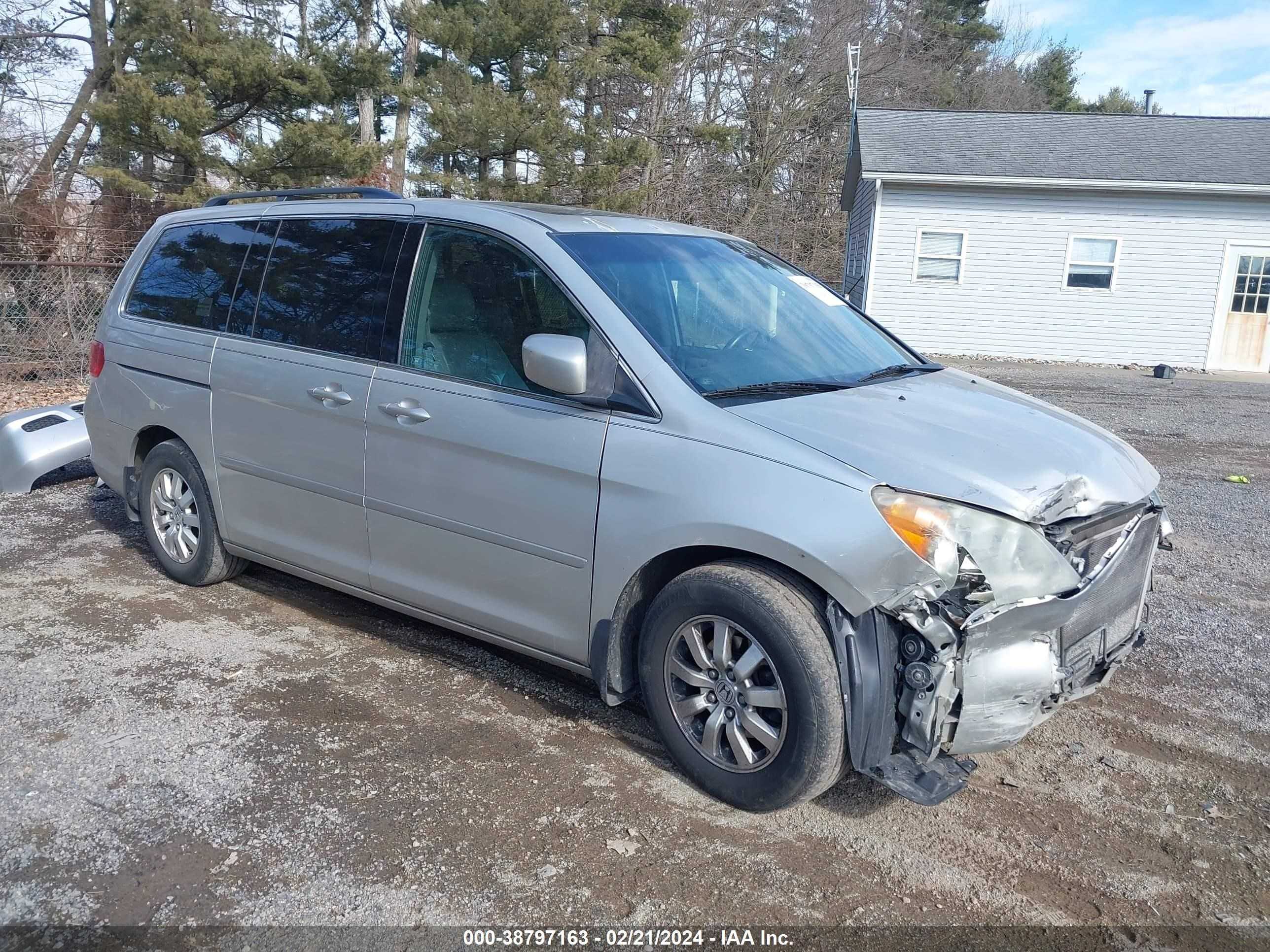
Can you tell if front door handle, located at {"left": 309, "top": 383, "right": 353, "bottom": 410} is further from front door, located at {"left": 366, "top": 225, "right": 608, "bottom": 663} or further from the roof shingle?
the roof shingle

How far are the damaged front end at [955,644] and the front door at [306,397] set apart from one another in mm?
2290

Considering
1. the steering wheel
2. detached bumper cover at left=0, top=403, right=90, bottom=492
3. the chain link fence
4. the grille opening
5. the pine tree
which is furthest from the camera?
the pine tree

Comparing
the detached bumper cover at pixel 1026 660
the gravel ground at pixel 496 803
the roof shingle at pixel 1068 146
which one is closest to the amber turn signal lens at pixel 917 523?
the detached bumper cover at pixel 1026 660

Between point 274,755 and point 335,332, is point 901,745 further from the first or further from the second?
point 335,332

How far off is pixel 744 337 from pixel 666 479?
0.94 meters

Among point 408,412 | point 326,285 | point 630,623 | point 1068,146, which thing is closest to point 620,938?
point 630,623

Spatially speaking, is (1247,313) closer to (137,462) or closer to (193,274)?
(193,274)

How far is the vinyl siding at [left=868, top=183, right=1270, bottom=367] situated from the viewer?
18.7 meters

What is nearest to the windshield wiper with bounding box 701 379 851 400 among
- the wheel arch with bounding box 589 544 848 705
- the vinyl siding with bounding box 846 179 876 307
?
the wheel arch with bounding box 589 544 848 705

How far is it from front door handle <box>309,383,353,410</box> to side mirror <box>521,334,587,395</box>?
1090 millimetres

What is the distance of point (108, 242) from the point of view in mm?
12812

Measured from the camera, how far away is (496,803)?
323 centimetres

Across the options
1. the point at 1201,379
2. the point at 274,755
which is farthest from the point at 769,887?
the point at 1201,379

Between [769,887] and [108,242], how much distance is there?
13026 millimetres
